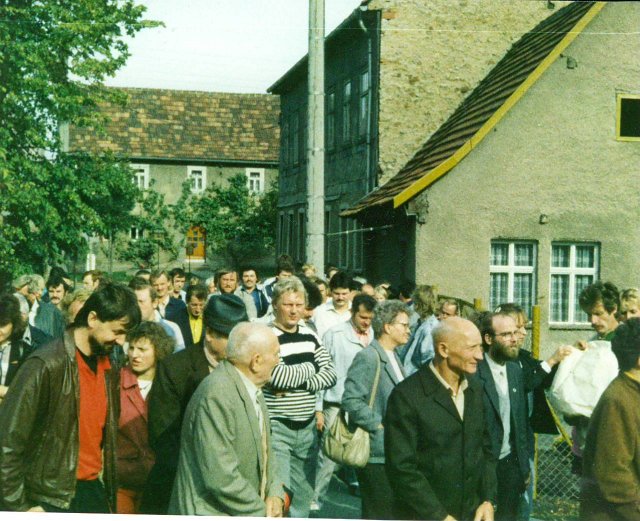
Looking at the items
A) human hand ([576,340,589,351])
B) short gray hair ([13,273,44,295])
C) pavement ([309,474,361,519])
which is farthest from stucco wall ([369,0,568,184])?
human hand ([576,340,589,351])

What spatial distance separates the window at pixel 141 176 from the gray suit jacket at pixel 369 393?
7.23 m

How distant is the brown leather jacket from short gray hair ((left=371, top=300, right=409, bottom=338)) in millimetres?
2381

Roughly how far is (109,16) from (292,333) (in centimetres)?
813

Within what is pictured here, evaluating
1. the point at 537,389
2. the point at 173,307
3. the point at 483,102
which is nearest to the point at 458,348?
the point at 537,389

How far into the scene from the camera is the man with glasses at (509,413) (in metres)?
6.13

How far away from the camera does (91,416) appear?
4699 mm

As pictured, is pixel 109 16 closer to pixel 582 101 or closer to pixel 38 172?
pixel 38 172

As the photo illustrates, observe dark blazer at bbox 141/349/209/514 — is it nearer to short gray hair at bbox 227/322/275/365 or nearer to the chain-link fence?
short gray hair at bbox 227/322/275/365

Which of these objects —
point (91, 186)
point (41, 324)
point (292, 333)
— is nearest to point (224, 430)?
point (292, 333)

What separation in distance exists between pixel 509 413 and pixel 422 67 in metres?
12.6

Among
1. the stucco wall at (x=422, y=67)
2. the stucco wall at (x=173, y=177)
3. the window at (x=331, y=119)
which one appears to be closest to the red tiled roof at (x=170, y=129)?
the stucco wall at (x=173, y=177)

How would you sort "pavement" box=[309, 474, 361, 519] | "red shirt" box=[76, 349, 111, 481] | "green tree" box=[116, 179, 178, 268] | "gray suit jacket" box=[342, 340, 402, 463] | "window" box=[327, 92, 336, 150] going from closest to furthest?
"red shirt" box=[76, 349, 111, 481] < "gray suit jacket" box=[342, 340, 402, 463] < "pavement" box=[309, 474, 361, 519] < "green tree" box=[116, 179, 178, 268] < "window" box=[327, 92, 336, 150]

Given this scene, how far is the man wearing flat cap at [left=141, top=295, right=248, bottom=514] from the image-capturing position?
17.3ft

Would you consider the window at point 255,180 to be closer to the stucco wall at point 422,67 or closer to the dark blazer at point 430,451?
the stucco wall at point 422,67
